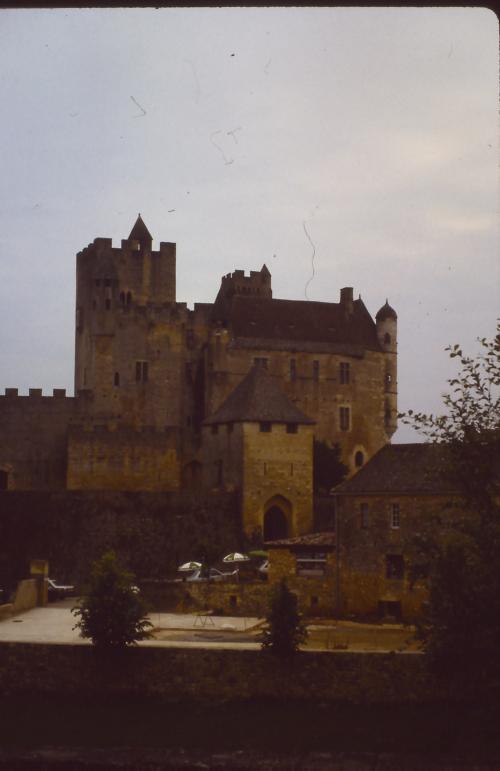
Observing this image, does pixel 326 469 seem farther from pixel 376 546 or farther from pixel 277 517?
pixel 376 546

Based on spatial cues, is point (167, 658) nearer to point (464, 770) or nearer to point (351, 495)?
point (464, 770)

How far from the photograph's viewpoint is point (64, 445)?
5459 centimetres

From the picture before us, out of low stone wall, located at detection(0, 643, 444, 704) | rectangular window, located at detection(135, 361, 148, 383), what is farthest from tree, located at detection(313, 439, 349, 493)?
low stone wall, located at detection(0, 643, 444, 704)

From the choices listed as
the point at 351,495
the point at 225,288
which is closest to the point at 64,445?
the point at 225,288

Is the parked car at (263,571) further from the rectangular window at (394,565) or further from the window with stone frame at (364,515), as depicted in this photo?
the rectangular window at (394,565)

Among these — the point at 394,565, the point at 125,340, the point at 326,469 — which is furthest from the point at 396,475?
the point at 125,340

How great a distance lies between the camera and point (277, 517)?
48.7 m

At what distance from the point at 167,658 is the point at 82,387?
121ft

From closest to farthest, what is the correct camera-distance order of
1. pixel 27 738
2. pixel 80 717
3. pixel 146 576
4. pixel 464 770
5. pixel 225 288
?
pixel 464 770
pixel 27 738
pixel 80 717
pixel 146 576
pixel 225 288

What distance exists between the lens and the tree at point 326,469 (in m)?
55.5

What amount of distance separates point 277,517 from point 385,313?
20.7m

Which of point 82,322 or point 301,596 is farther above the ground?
point 82,322

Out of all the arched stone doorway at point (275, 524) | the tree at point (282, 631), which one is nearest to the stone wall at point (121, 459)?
the arched stone doorway at point (275, 524)

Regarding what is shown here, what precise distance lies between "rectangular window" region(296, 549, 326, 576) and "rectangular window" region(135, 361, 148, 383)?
79.4ft
